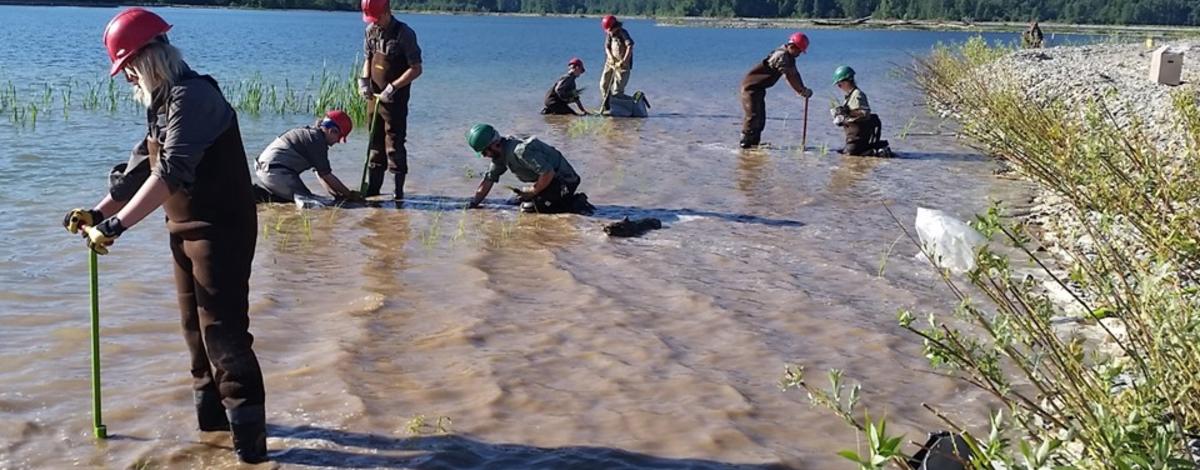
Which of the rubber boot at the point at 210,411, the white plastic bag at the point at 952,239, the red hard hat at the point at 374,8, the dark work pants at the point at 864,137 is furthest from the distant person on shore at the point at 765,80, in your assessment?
the rubber boot at the point at 210,411

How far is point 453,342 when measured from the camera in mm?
6020

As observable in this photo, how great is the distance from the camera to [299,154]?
377 inches

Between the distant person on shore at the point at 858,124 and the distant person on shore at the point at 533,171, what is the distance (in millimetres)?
5178

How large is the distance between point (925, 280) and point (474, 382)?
3574mm

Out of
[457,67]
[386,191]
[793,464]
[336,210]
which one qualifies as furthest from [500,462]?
[457,67]

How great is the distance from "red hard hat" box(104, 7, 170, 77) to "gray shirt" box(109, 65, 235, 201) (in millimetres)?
174

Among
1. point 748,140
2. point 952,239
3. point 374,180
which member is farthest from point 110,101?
point 952,239

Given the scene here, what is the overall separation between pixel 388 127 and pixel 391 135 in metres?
0.08

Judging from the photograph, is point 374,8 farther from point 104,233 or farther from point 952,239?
point 104,233

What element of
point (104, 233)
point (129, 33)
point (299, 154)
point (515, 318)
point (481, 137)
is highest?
point (129, 33)

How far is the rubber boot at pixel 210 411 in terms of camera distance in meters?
4.64

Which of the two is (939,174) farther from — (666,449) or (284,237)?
(666,449)

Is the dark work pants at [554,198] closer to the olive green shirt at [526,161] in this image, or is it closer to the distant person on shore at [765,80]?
the olive green shirt at [526,161]

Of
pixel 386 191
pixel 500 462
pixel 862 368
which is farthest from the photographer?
pixel 386 191
